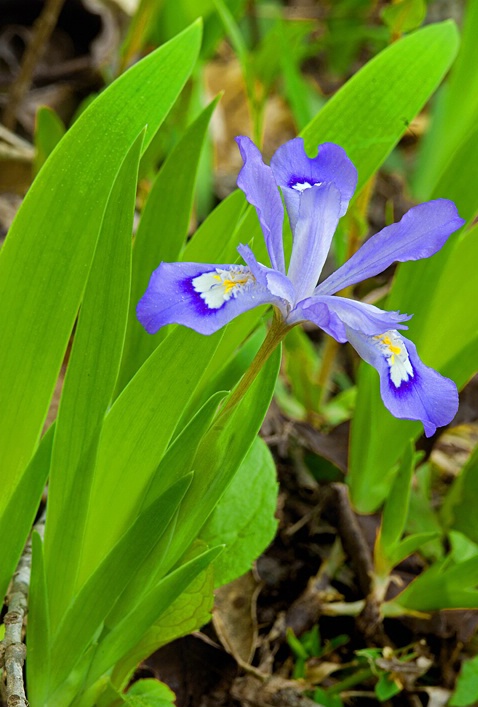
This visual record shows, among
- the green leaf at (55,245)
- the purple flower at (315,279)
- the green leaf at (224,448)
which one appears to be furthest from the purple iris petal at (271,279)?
the green leaf at (55,245)

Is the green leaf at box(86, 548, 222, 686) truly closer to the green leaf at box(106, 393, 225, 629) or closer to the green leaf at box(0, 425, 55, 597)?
the green leaf at box(106, 393, 225, 629)

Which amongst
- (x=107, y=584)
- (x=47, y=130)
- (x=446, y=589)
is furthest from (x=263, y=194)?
(x=47, y=130)

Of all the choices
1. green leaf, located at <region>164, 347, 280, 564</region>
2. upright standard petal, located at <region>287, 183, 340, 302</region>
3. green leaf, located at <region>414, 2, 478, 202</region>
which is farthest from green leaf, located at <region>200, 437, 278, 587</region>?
green leaf, located at <region>414, 2, 478, 202</region>

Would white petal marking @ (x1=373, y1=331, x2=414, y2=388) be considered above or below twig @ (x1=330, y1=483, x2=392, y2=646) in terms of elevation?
above

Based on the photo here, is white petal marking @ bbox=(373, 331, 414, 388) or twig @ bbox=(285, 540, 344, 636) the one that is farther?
twig @ bbox=(285, 540, 344, 636)

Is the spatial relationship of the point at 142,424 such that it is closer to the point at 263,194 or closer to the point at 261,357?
the point at 261,357

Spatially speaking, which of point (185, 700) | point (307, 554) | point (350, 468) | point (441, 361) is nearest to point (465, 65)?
point (441, 361)

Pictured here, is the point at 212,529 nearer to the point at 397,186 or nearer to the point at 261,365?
the point at 261,365

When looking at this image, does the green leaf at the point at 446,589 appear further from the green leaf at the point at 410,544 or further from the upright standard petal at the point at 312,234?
the upright standard petal at the point at 312,234
